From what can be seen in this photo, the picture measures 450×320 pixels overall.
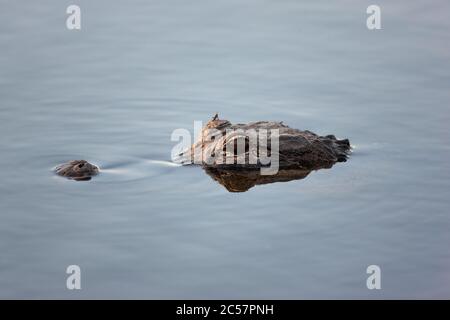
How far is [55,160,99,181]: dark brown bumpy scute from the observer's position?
11.9 meters

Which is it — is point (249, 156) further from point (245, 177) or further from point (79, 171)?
point (79, 171)

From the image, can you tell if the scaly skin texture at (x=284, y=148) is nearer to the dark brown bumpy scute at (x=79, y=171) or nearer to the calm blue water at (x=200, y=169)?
the calm blue water at (x=200, y=169)

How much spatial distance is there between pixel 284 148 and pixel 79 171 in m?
2.35

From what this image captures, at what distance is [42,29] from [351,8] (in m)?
4.96

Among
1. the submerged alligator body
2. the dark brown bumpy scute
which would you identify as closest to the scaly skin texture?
the submerged alligator body

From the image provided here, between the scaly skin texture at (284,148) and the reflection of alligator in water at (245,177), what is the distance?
0.20 ft

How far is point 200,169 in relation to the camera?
12227 millimetres

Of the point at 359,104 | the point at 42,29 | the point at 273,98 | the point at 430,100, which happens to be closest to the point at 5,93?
the point at 42,29

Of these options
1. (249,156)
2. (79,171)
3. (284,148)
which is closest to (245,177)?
(249,156)

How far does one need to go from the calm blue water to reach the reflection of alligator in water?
0.13 meters

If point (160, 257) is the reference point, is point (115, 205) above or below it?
above

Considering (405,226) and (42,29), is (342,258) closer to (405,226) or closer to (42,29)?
(405,226)

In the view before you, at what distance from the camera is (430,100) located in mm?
14289

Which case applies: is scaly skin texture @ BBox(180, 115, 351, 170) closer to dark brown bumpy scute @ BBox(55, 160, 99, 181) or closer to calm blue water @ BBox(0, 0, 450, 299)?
calm blue water @ BBox(0, 0, 450, 299)
